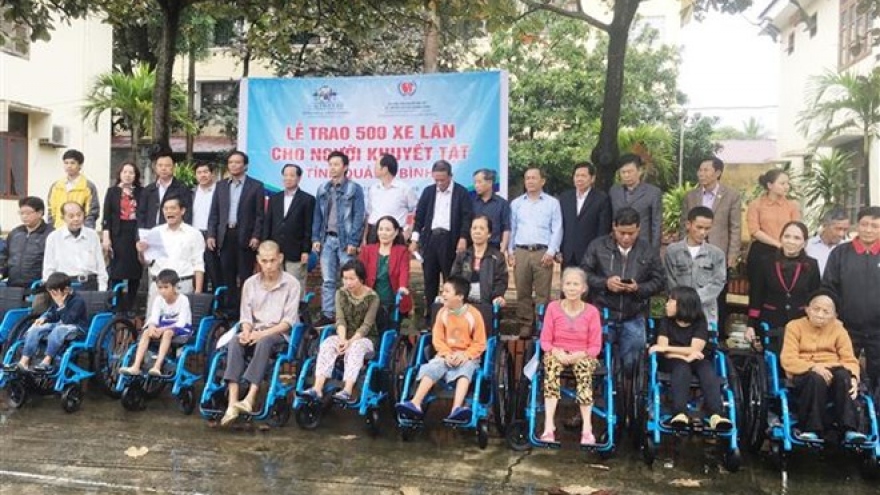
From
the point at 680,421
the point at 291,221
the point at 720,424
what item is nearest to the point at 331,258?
the point at 291,221

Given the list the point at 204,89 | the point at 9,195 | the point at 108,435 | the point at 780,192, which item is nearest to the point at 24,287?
the point at 108,435

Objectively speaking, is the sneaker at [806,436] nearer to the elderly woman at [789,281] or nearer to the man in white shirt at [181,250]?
the elderly woman at [789,281]

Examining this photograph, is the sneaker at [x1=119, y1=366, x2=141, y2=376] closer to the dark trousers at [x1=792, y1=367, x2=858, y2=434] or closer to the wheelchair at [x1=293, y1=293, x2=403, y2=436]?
the wheelchair at [x1=293, y1=293, x2=403, y2=436]

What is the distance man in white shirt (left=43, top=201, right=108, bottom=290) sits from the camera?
615cm

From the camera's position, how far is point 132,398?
17.6ft

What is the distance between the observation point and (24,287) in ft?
20.6

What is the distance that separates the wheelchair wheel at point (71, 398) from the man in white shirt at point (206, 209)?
4.97ft

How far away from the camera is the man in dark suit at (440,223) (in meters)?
6.16

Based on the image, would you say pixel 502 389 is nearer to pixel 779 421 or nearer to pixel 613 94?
pixel 779 421

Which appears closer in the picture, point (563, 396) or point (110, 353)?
point (563, 396)

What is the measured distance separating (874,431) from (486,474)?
209 centimetres

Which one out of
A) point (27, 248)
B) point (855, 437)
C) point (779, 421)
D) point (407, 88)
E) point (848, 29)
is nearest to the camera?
point (855, 437)

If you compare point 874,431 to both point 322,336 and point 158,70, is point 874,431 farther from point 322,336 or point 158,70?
point 158,70

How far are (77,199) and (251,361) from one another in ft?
9.40
